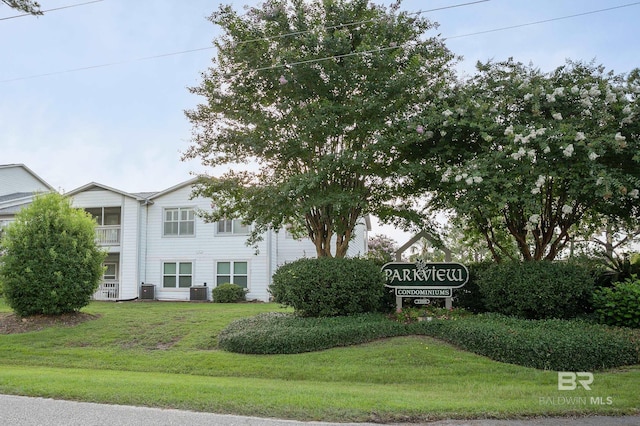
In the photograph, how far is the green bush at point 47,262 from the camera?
14.6 meters

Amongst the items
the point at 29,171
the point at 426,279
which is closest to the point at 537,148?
the point at 426,279

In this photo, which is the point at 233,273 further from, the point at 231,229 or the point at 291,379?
the point at 291,379

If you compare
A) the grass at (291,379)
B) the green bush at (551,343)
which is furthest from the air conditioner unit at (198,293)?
the green bush at (551,343)

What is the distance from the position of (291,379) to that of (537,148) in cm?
689

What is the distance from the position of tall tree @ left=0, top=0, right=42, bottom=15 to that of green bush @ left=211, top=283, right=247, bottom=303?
1500 cm

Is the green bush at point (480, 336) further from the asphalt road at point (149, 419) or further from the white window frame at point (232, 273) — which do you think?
the white window frame at point (232, 273)

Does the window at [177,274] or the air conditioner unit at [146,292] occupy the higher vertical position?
the window at [177,274]

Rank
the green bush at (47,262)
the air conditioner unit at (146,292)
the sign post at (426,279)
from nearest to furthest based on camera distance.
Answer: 1. the sign post at (426,279)
2. the green bush at (47,262)
3. the air conditioner unit at (146,292)

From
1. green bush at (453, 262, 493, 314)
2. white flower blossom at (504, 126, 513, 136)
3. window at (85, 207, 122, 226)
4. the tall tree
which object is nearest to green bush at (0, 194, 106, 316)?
the tall tree

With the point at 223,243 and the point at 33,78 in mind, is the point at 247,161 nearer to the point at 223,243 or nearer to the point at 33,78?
the point at 33,78

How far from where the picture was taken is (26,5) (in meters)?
9.99

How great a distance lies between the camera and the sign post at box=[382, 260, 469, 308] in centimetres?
1288

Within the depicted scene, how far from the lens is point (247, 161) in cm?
1340

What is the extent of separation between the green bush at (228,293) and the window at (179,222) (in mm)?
3417
